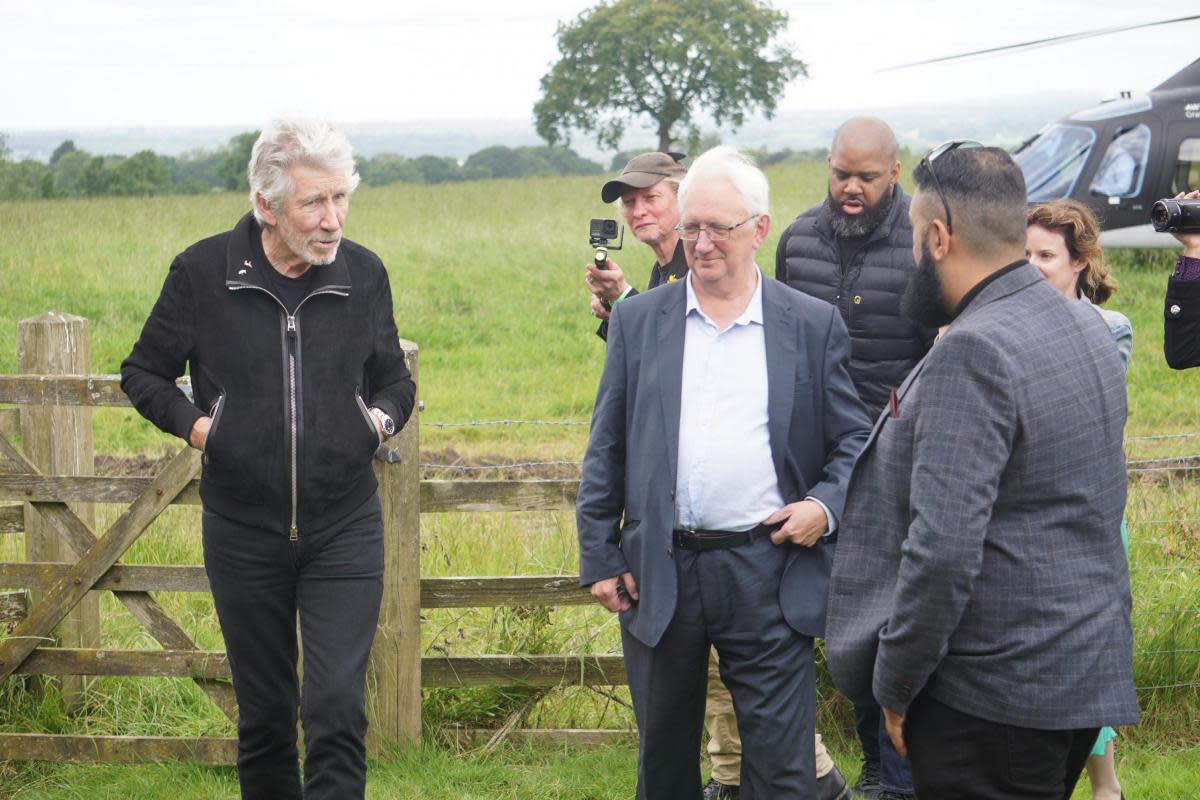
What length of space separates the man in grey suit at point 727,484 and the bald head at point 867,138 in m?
1.02

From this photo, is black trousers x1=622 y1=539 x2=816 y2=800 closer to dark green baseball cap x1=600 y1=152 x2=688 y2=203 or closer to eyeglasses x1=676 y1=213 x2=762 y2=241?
eyeglasses x1=676 y1=213 x2=762 y2=241

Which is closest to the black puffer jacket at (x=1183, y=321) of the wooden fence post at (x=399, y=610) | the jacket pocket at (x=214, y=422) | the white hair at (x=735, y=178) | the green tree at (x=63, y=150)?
the white hair at (x=735, y=178)

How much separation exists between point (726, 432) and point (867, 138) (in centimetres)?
156

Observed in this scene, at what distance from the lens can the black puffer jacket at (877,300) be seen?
480 centimetres

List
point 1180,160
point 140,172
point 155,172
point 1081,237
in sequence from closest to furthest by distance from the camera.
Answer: point 1081,237 < point 1180,160 < point 140,172 < point 155,172

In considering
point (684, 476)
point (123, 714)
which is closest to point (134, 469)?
point (123, 714)

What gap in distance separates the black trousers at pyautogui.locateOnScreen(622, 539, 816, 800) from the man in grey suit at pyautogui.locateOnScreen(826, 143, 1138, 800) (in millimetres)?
811

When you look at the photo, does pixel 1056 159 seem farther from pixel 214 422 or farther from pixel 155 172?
pixel 155 172

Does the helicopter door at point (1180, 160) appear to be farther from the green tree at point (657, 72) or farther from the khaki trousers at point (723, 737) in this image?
the green tree at point (657, 72)

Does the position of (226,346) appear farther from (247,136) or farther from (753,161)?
(247,136)

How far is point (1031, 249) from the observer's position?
4621 millimetres

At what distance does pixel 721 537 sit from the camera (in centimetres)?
384

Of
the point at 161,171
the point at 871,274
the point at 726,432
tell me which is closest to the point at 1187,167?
the point at 871,274

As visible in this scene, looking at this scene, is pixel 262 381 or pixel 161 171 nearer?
pixel 262 381
